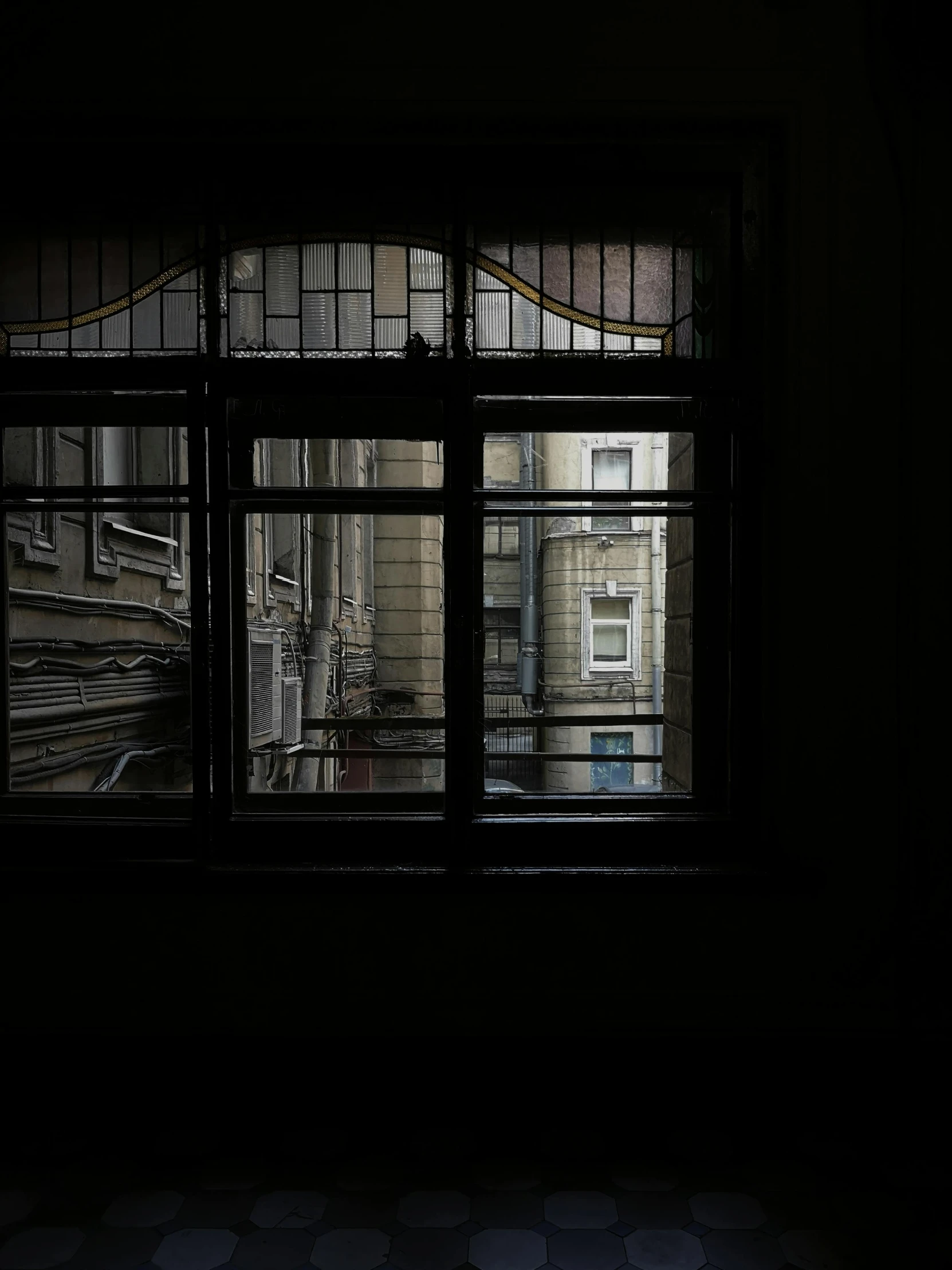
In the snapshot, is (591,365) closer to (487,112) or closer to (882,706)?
(487,112)

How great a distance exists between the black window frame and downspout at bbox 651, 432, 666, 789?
9.29 m

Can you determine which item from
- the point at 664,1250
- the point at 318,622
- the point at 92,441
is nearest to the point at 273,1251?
the point at 664,1250

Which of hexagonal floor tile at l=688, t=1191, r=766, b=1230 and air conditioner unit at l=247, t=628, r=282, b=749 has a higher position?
air conditioner unit at l=247, t=628, r=282, b=749

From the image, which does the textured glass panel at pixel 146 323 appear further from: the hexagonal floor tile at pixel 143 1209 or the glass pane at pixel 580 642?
the glass pane at pixel 580 642

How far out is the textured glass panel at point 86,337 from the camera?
8.32 feet

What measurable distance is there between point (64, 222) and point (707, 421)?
6.72 feet

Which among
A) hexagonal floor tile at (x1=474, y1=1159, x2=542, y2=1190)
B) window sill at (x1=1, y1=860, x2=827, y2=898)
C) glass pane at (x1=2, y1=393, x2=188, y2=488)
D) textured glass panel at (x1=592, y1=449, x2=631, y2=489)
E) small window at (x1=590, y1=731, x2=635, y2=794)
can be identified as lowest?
small window at (x1=590, y1=731, x2=635, y2=794)

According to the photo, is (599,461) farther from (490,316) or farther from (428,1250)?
(428,1250)

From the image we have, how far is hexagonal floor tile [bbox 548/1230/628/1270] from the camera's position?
172 cm

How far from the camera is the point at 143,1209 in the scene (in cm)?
189

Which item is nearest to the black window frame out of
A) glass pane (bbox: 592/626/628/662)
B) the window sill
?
the window sill

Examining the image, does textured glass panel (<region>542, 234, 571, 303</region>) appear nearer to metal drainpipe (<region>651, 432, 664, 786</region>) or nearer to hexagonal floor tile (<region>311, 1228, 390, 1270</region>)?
hexagonal floor tile (<region>311, 1228, 390, 1270</region>)

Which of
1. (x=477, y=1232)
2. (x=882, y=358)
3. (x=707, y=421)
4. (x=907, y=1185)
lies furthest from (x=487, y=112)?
(x=907, y=1185)

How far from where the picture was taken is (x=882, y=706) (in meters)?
2.35
